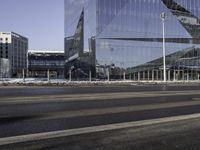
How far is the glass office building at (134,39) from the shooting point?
66625 mm

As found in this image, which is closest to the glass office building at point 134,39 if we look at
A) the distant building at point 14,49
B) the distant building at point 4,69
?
the distant building at point 4,69

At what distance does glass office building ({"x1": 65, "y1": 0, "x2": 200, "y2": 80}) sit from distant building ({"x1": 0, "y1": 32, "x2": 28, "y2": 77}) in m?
54.7

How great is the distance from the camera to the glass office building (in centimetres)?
6662

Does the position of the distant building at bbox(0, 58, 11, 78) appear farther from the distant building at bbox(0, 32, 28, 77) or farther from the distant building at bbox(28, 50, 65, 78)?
the distant building at bbox(28, 50, 65, 78)

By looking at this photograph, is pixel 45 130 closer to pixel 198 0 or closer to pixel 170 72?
pixel 170 72

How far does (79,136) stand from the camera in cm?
885

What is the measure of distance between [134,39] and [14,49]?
78.4 metres

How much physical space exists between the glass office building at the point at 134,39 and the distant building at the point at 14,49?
5467 centimetres

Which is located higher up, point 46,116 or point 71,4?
Answer: point 71,4

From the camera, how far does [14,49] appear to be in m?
138

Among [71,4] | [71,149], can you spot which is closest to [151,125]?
[71,149]

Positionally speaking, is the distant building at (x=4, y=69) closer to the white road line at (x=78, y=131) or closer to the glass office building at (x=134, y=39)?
the glass office building at (x=134, y=39)

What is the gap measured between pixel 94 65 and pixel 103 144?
57.9 m

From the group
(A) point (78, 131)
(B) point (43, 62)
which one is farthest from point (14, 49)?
(A) point (78, 131)
